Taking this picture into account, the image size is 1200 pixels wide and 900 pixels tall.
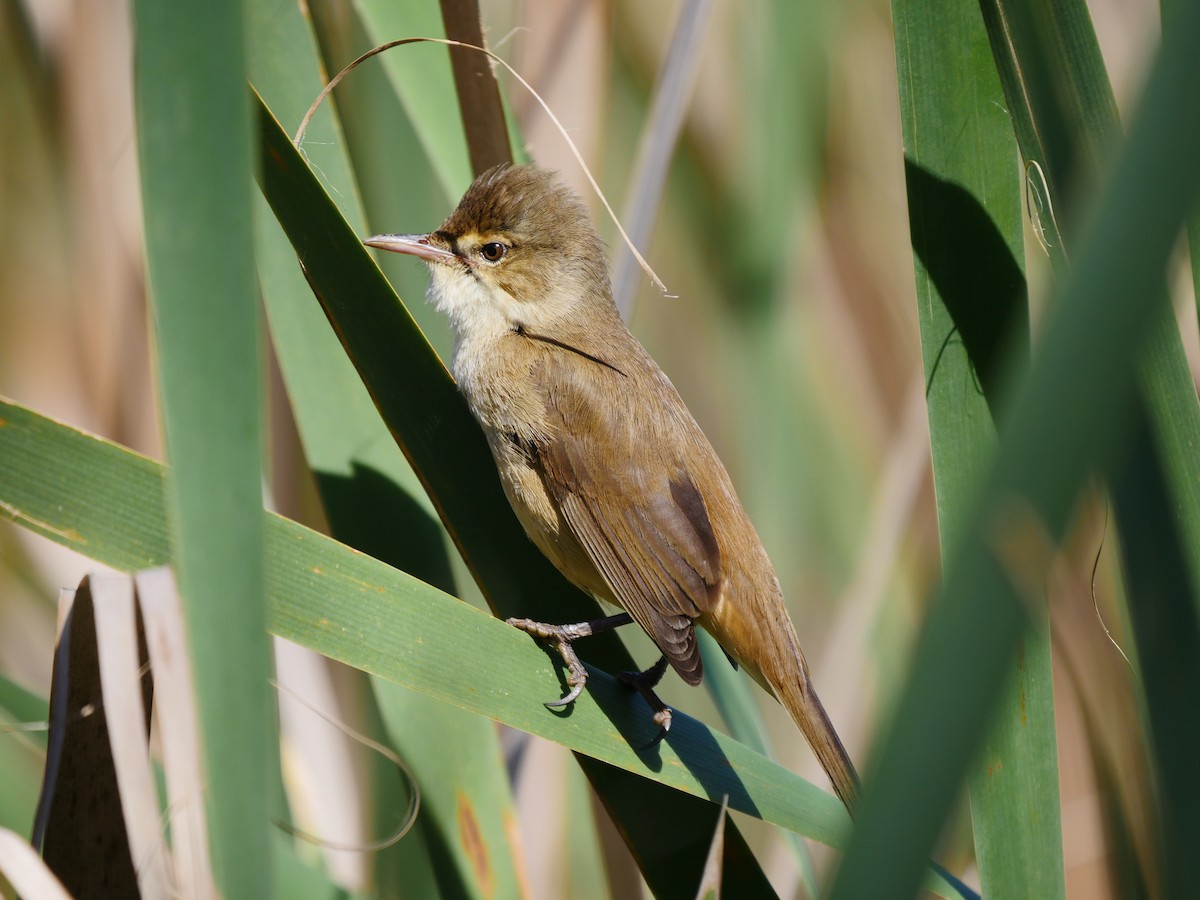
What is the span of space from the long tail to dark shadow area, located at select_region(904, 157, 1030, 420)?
762 mm

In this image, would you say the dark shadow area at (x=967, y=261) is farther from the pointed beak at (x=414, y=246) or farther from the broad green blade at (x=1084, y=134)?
the pointed beak at (x=414, y=246)

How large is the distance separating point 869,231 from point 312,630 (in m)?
2.29

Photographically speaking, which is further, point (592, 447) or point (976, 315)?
point (592, 447)

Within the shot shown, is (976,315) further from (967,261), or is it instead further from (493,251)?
(493,251)

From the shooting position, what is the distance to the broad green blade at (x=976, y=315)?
134 cm

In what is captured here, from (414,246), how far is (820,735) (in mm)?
1179

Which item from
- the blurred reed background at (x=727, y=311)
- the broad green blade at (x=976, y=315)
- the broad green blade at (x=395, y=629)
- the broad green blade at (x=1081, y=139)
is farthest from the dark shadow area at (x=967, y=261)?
the blurred reed background at (x=727, y=311)

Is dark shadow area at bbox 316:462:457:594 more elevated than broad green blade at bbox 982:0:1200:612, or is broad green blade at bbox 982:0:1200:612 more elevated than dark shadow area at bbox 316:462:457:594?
broad green blade at bbox 982:0:1200:612

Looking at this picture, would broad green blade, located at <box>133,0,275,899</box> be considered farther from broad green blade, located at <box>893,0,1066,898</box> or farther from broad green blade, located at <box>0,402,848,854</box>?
broad green blade, located at <box>893,0,1066,898</box>

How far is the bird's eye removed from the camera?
2.14 meters

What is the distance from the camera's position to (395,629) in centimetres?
128

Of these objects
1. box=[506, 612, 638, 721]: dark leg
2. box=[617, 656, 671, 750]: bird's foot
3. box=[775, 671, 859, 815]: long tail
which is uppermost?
box=[506, 612, 638, 721]: dark leg

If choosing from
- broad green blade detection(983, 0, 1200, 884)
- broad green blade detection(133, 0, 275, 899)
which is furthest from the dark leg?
broad green blade detection(983, 0, 1200, 884)

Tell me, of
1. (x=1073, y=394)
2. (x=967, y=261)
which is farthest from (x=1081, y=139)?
(x=1073, y=394)
